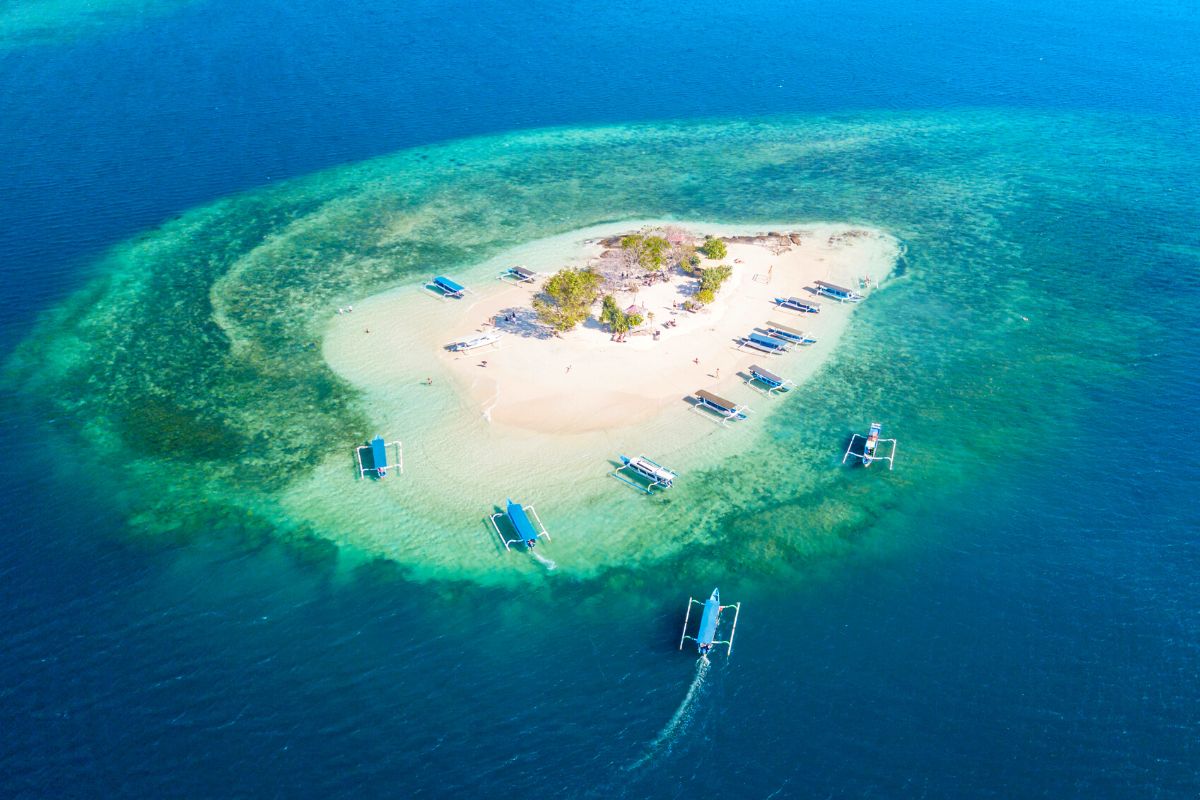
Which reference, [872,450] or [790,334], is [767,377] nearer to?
[790,334]

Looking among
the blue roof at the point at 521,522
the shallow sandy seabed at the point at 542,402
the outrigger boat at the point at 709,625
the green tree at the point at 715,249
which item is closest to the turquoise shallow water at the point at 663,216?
the shallow sandy seabed at the point at 542,402

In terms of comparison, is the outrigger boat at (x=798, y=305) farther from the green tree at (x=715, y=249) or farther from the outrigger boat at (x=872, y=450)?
the outrigger boat at (x=872, y=450)

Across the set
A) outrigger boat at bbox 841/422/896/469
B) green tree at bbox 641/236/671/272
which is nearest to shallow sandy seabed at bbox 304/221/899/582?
green tree at bbox 641/236/671/272

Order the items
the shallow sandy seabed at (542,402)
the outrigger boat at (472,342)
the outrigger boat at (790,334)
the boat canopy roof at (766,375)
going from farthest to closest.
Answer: the outrigger boat at (790,334)
the outrigger boat at (472,342)
the boat canopy roof at (766,375)
the shallow sandy seabed at (542,402)

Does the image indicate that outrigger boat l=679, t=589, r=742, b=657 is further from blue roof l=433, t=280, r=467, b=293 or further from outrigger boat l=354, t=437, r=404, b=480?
blue roof l=433, t=280, r=467, b=293

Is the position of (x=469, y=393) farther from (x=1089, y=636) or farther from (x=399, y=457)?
(x=1089, y=636)

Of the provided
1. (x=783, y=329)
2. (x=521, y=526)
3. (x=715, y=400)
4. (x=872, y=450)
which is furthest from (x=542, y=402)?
(x=872, y=450)
